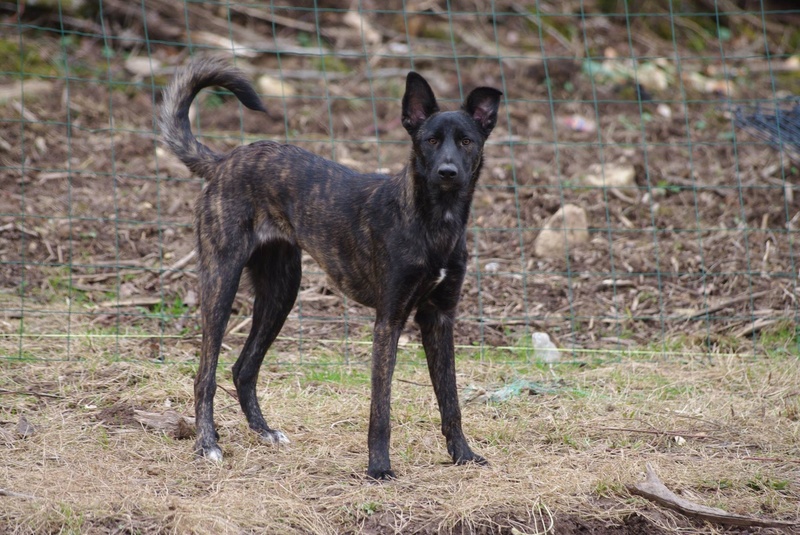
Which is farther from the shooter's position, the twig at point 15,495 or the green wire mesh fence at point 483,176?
the green wire mesh fence at point 483,176

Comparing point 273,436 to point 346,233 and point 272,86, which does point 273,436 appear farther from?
point 272,86

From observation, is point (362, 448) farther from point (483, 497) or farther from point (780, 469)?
point (780, 469)

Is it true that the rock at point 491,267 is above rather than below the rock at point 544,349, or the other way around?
above

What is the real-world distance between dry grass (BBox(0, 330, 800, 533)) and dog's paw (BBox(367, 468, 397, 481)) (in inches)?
1.6

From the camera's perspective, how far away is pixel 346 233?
14.2 feet

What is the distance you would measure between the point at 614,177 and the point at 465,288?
1836mm

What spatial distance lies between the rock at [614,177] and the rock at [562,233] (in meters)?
0.60

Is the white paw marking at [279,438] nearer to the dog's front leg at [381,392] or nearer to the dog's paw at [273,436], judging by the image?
the dog's paw at [273,436]

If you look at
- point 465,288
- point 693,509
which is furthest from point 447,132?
point 465,288

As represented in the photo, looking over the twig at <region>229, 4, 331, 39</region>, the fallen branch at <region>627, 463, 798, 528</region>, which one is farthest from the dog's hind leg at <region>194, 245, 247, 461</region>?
the twig at <region>229, 4, 331, 39</region>

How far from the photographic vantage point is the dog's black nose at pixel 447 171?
386 cm

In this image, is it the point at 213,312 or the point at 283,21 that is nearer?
the point at 213,312

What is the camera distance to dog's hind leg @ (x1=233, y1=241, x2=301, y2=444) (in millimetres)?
4734

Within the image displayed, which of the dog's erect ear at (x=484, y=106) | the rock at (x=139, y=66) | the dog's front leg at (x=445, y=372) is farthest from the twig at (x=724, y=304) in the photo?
the rock at (x=139, y=66)
